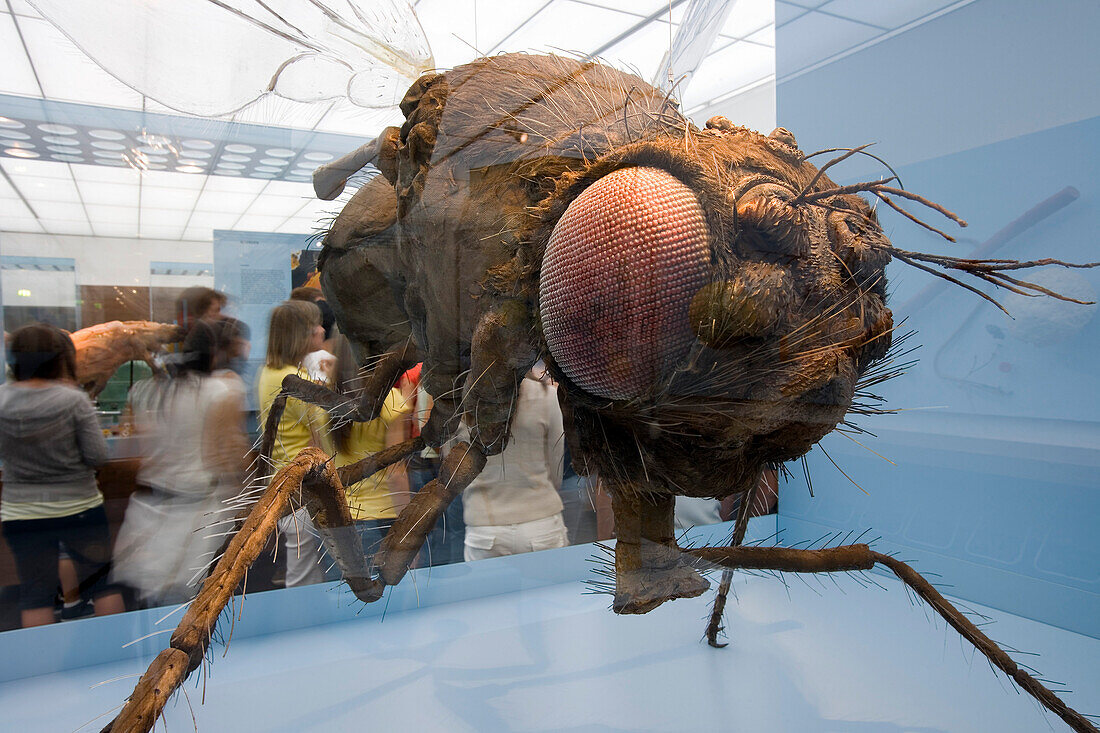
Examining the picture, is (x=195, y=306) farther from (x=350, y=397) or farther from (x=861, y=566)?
(x=861, y=566)

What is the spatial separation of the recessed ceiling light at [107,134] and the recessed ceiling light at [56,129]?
3 cm

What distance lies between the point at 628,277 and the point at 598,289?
0.04 m

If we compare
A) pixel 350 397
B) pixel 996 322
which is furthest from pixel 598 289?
pixel 350 397

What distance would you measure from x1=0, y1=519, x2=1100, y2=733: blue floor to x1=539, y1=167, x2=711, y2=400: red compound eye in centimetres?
71

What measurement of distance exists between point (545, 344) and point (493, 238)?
227 millimetres

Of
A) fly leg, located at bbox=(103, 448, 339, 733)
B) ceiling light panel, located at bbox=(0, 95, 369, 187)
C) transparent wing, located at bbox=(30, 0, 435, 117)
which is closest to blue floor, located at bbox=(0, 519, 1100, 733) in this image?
fly leg, located at bbox=(103, 448, 339, 733)

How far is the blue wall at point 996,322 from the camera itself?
1.12m

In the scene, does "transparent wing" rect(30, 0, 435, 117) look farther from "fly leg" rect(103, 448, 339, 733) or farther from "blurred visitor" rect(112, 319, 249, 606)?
"fly leg" rect(103, 448, 339, 733)

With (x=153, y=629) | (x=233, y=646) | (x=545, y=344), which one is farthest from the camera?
(x=233, y=646)

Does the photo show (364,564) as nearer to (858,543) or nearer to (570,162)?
(570,162)

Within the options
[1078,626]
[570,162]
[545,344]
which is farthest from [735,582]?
[570,162]

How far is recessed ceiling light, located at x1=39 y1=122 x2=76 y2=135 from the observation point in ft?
3.71

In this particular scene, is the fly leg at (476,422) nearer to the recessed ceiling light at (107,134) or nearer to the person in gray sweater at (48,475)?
the person in gray sweater at (48,475)

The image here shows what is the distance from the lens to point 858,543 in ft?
4.23
